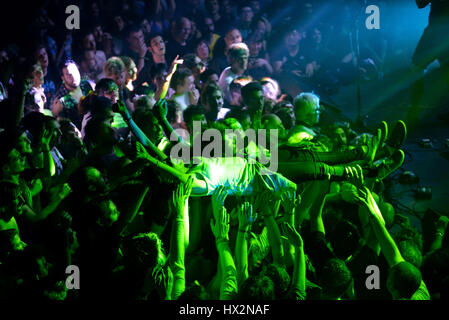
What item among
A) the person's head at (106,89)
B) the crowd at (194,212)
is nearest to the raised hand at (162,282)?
the crowd at (194,212)

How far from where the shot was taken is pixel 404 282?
1.65 metres

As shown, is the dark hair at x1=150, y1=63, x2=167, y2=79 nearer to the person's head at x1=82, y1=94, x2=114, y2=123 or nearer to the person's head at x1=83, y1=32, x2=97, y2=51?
the person's head at x1=83, y1=32, x2=97, y2=51

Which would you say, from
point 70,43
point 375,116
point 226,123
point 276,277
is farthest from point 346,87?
point 276,277

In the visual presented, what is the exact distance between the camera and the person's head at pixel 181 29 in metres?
5.29

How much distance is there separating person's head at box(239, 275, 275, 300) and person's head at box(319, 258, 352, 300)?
0.87 ft

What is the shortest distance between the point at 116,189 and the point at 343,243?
121 cm

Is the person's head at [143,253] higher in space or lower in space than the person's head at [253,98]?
lower

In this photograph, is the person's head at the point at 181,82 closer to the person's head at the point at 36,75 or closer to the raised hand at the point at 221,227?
the person's head at the point at 36,75

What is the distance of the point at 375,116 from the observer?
5.80m

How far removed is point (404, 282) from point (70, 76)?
3.40 m

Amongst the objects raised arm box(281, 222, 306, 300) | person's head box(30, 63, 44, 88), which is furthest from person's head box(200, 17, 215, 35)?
raised arm box(281, 222, 306, 300)

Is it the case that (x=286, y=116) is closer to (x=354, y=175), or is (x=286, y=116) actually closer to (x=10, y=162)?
(x=354, y=175)

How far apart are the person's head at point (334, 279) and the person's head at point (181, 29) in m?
4.23
